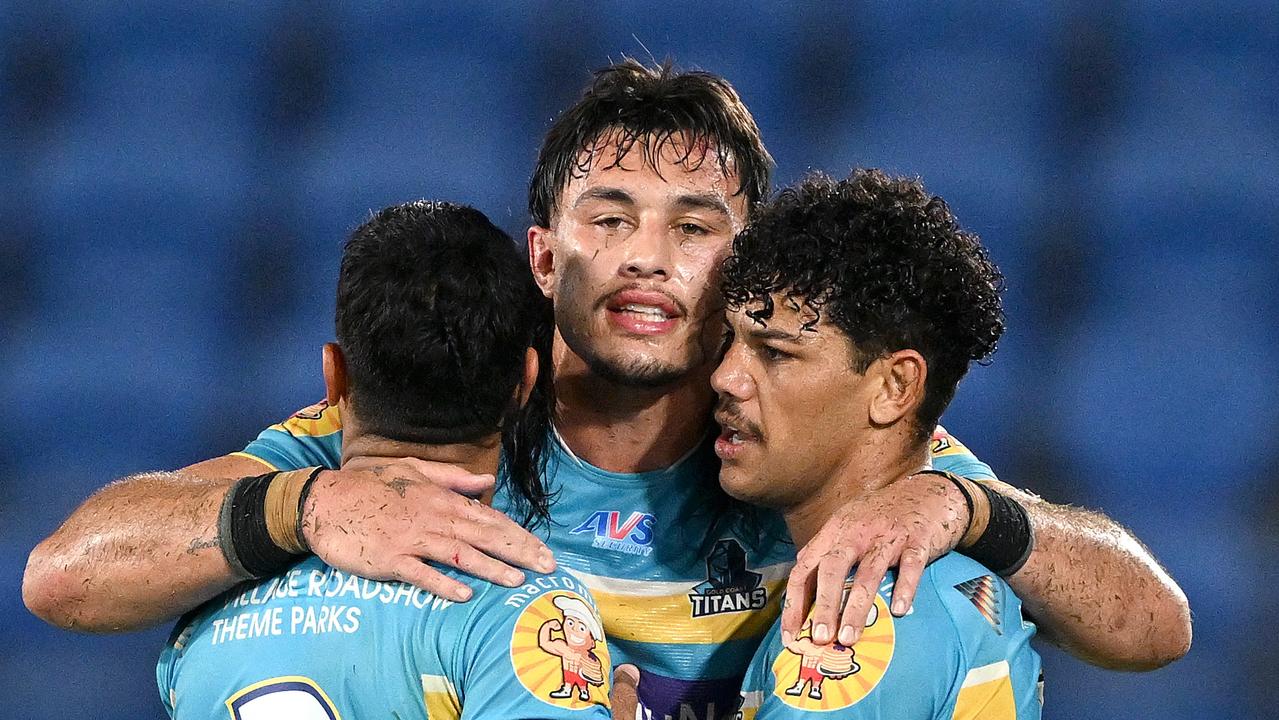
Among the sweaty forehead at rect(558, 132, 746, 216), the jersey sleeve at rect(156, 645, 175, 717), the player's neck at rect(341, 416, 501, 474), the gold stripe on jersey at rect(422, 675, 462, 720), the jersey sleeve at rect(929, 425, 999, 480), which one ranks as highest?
the sweaty forehead at rect(558, 132, 746, 216)

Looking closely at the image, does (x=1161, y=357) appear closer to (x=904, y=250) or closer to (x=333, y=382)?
(x=904, y=250)

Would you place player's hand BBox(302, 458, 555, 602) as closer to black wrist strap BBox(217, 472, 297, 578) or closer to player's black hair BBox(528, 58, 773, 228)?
black wrist strap BBox(217, 472, 297, 578)

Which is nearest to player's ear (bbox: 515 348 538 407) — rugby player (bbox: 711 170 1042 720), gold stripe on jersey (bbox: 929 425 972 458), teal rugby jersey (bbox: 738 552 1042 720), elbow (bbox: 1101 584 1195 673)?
rugby player (bbox: 711 170 1042 720)

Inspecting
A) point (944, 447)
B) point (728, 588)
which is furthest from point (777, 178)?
point (728, 588)

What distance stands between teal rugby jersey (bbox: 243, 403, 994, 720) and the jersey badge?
457 millimetres

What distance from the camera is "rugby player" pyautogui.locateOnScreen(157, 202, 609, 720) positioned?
5.61 ft

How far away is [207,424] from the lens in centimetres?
441

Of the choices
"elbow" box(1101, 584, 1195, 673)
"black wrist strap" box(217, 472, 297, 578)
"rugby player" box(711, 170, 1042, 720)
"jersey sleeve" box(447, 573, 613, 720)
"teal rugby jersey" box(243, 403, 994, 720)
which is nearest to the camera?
"jersey sleeve" box(447, 573, 613, 720)

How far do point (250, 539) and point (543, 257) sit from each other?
39.7 inches

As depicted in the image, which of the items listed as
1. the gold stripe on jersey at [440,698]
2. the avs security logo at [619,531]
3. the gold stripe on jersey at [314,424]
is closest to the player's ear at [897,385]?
the avs security logo at [619,531]

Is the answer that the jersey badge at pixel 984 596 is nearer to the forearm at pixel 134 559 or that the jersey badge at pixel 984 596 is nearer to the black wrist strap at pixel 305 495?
the black wrist strap at pixel 305 495

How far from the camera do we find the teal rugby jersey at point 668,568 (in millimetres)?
2432

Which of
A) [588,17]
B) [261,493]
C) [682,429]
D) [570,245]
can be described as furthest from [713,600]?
[588,17]

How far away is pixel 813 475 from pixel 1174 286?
2964 mm
